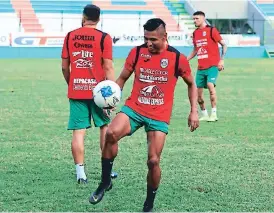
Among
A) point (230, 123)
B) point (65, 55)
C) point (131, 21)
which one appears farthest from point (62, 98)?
point (131, 21)

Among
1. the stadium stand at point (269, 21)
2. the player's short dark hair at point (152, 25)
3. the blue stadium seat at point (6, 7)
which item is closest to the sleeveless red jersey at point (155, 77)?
the player's short dark hair at point (152, 25)

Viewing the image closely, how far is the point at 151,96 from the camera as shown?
6645 millimetres

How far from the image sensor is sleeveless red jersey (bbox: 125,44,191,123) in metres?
6.55

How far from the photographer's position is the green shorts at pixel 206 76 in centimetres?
1364

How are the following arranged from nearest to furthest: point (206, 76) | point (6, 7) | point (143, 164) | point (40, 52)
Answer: point (143, 164), point (206, 76), point (40, 52), point (6, 7)

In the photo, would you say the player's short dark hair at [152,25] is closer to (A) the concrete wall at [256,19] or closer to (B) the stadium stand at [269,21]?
(B) the stadium stand at [269,21]

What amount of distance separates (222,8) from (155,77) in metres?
47.2

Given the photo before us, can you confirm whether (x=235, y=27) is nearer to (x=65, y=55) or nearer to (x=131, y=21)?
(x=131, y=21)

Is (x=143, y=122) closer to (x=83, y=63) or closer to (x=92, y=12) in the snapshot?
(x=83, y=63)

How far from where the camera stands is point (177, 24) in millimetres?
49812

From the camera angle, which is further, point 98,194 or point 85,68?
point 85,68

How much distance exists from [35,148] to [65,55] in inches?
99.9

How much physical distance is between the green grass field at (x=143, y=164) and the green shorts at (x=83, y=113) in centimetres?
64

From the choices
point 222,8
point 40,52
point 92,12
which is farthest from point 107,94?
point 222,8
